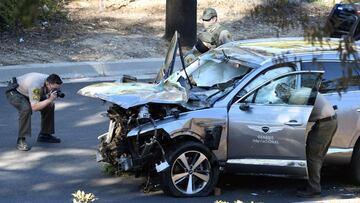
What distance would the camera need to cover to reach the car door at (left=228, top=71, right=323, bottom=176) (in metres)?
7.22

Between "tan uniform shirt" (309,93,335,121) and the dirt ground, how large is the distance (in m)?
7.16

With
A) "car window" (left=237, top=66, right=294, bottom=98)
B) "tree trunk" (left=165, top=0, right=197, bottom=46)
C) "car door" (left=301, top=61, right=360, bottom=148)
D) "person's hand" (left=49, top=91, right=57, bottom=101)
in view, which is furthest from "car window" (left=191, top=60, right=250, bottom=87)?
"tree trunk" (left=165, top=0, right=197, bottom=46)

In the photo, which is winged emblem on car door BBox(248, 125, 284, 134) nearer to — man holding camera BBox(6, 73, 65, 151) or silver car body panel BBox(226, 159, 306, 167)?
silver car body panel BBox(226, 159, 306, 167)

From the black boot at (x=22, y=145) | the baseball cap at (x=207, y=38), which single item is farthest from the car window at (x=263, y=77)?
the black boot at (x=22, y=145)

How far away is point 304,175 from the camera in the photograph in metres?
7.38

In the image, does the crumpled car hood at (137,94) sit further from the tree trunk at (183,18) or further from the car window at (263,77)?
the tree trunk at (183,18)

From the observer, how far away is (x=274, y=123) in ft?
23.7

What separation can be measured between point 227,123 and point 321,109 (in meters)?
1.02

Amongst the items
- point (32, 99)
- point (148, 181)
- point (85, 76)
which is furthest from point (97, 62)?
point (148, 181)

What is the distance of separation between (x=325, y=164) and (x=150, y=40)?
425 inches

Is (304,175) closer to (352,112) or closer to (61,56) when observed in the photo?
(352,112)

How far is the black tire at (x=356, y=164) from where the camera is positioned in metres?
7.73

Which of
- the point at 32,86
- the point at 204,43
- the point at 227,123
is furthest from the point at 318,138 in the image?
the point at 32,86

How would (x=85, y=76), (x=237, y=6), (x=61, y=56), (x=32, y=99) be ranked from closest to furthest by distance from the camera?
(x=32, y=99)
(x=85, y=76)
(x=61, y=56)
(x=237, y=6)
